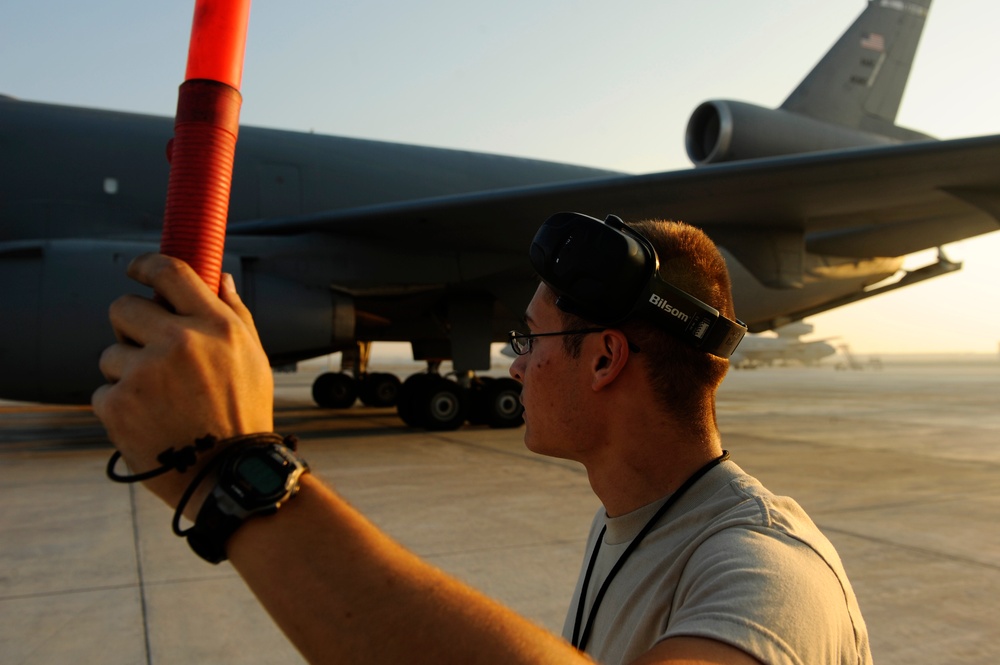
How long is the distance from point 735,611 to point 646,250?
0.48 meters

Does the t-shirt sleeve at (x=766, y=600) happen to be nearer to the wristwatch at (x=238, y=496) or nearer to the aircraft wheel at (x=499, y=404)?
the wristwatch at (x=238, y=496)

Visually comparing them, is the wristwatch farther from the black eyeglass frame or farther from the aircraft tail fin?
the aircraft tail fin

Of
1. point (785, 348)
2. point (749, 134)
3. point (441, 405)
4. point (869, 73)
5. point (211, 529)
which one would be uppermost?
point (869, 73)

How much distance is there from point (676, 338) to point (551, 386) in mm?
241

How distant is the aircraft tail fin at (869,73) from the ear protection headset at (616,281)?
38.2 feet

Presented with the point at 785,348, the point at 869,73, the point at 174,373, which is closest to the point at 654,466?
the point at 174,373

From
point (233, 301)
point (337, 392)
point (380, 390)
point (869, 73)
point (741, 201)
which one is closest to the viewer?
point (233, 301)

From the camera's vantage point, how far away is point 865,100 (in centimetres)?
1179

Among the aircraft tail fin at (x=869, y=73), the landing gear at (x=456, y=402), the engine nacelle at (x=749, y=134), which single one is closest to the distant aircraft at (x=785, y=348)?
the aircraft tail fin at (x=869, y=73)

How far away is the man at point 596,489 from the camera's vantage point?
0.70 meters

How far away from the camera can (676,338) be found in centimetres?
113

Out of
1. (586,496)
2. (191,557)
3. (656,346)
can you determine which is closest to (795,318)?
(586,496)

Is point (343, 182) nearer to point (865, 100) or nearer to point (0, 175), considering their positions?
point (0, 175)

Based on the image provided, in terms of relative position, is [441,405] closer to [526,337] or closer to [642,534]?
[526,337]
